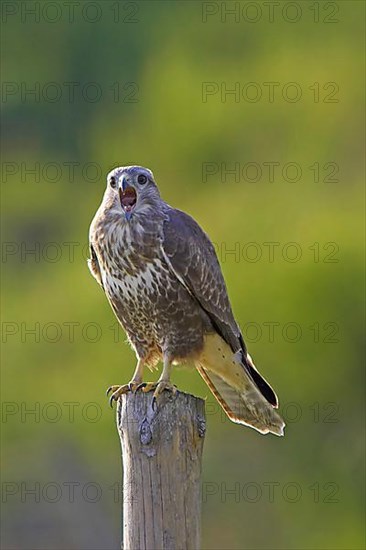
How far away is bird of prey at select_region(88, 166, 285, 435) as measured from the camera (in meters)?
5.40

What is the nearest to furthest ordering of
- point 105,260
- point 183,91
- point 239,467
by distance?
point 105,260 → point 239,467 → point 183,91

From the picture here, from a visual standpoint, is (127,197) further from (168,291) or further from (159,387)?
(159,387)

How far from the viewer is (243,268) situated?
33.7 feet

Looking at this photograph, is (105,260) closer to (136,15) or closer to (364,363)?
(364,363)

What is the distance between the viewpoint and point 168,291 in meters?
5.43

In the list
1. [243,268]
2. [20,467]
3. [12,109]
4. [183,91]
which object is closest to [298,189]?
[243,268]

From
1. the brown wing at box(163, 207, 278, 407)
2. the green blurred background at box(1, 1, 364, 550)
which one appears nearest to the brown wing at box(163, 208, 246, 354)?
the brown wing at box(163, 207, 278, 407)

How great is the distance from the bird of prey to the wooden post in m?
1.26

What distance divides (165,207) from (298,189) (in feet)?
18.8

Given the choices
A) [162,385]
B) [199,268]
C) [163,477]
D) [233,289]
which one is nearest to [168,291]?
[199,268]

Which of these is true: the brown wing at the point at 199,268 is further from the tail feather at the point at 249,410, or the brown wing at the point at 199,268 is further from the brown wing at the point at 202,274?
the tail feather at the point at 249,410

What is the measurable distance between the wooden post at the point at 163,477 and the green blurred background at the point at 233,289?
210 inches

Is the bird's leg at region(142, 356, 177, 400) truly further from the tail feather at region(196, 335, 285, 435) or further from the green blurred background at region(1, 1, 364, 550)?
the green blurred background at region(1, 1, 364, 550)

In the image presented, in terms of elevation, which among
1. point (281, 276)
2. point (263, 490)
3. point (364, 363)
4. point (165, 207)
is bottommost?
point (263, 490)
